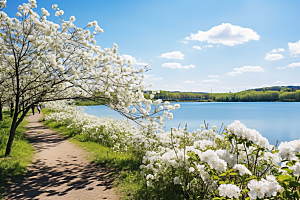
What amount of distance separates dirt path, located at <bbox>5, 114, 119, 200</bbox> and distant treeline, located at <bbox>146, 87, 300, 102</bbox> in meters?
99.1

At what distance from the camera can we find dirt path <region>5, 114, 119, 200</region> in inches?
196

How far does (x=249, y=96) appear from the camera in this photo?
132 m

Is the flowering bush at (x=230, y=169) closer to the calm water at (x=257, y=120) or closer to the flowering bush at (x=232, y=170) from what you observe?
the flowering bush at (x=232, y=170)

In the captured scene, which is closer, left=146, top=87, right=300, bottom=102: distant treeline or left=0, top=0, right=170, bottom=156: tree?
left=0, top=0, right=170, bottom=156: tree

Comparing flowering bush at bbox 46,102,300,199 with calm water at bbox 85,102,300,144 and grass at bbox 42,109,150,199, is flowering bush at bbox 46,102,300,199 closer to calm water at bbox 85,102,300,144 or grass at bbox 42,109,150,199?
grass at bbox 42,109,150,199

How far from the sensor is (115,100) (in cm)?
621

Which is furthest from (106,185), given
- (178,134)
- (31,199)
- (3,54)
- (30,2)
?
(30,2)

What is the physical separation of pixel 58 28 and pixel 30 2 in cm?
90

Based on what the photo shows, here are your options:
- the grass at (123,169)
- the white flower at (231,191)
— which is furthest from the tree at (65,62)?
the white flower at (231,191)

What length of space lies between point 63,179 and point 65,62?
3.62m

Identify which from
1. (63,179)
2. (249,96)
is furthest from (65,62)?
(249,96)

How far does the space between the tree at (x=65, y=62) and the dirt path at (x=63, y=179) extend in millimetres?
2344

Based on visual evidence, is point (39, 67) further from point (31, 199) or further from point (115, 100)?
point (31, 199)

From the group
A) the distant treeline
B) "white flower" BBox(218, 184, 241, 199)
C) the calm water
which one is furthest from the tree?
the distant treeline
